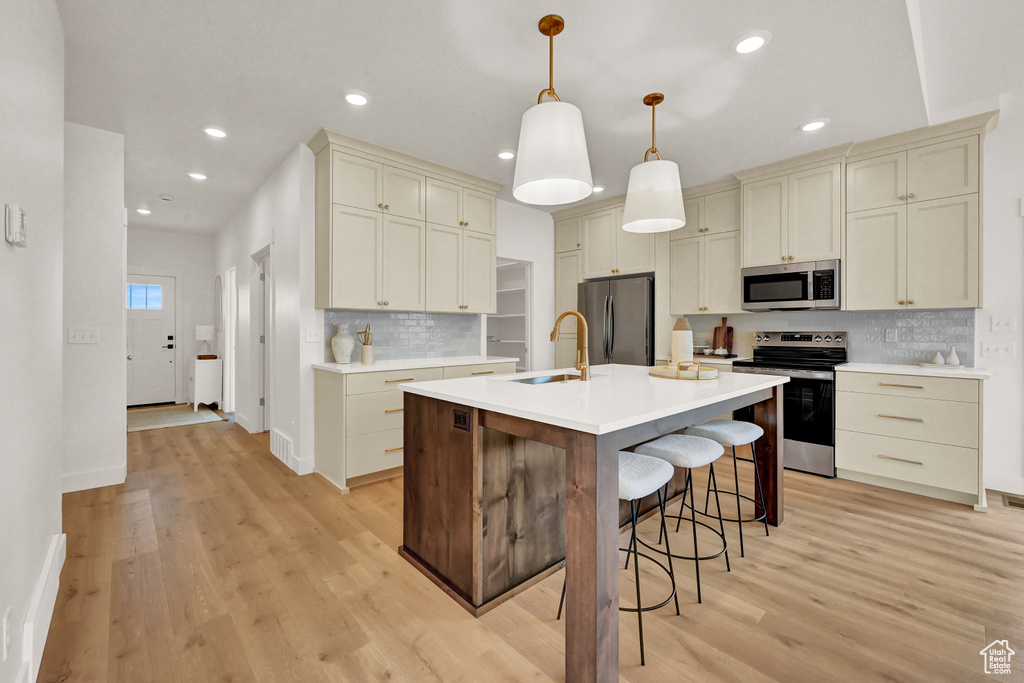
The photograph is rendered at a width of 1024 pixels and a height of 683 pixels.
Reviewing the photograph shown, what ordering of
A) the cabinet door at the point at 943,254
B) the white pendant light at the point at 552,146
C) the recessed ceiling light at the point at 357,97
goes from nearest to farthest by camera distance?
1. the white pendant light at the point at 552,146
2. the recessed ceiling light at the point at 357,97
3. the cabinet door at the point at 943,254

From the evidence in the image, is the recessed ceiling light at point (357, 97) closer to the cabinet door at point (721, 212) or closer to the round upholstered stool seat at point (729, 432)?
the round upholstered stool seat at point (729, 432)

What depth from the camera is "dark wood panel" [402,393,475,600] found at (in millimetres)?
1731

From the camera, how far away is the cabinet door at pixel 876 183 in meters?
3.15

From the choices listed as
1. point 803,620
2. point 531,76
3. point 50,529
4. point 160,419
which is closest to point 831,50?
point 531,76

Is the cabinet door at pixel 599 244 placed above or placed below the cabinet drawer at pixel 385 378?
above

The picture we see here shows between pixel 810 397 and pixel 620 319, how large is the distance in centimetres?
184

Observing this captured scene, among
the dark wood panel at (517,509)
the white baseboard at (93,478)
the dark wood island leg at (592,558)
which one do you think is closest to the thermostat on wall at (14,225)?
the dark wood panel at (517,509)

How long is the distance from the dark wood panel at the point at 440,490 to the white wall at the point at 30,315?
1240 mm

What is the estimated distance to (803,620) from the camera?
65.3 inches

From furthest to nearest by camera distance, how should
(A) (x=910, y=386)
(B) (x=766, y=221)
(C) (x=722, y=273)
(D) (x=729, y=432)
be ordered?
1. (C) (x=722, y=273)
2. (B) (x=766, y=221)
3. (A) (x=910, y=386)
4. (D) (x=729, y=432)

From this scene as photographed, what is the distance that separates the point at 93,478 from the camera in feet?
10.1

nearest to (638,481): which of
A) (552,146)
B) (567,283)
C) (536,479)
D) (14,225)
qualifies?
(536,479)

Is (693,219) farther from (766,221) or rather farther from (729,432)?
(729,432)

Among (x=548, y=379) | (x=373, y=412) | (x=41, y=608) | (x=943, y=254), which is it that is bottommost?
(x=41, y=608)
